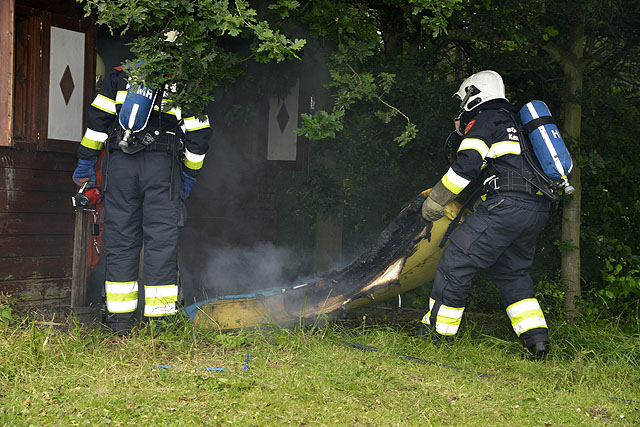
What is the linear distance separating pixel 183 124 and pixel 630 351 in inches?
153

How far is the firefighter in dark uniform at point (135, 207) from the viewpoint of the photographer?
15.3ft

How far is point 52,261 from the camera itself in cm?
584

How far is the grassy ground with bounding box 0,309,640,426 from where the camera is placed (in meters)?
3.20

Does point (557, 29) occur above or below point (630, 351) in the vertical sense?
above

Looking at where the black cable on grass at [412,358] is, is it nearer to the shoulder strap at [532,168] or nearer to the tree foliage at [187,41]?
the shoulder strap at [532,168]

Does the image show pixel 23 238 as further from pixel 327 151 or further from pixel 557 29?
pixel 557 29

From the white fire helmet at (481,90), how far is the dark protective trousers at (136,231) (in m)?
2.41

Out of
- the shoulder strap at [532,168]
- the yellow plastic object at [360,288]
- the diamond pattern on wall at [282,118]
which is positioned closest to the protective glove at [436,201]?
the yellow plastic object at [360,288]

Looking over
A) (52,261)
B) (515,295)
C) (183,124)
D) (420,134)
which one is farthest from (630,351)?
(52,261)

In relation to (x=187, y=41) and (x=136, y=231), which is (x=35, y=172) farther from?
(x=187, y=41)

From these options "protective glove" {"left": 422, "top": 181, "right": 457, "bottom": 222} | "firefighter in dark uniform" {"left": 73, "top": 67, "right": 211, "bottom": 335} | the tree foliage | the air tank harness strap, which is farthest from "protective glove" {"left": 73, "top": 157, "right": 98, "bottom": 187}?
the air tank harness strap

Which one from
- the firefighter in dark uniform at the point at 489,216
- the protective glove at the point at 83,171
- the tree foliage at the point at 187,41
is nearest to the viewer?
the tree foliage at the point at 187,41

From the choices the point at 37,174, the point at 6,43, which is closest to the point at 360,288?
the point at 37,174

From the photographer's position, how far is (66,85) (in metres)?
5.74
